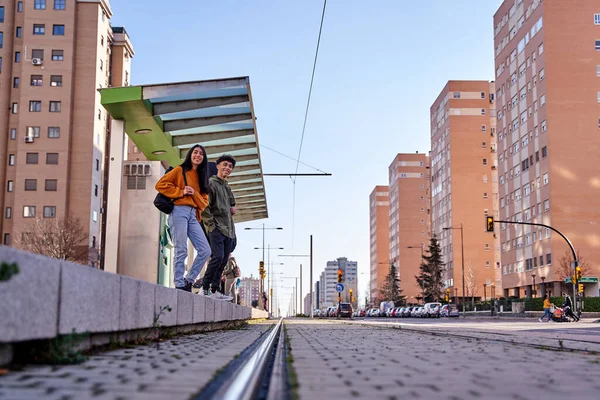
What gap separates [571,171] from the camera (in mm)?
69438

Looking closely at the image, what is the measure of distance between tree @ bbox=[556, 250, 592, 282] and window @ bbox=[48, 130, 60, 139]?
48398 mm

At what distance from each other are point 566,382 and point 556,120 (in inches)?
2768

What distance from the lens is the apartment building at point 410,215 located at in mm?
154750

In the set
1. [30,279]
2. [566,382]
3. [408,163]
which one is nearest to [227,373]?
[30,279]

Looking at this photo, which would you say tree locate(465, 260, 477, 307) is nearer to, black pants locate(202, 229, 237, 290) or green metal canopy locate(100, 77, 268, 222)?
green metal canopy locate(100, 77, 268, 222)

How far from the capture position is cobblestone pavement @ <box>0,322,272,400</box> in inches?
129

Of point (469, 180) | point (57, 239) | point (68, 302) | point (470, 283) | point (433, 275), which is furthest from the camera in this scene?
point (469, 180)

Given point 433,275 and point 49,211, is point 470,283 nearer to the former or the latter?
point 433,275

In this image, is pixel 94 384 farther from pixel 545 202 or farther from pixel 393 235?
pixel 393 235

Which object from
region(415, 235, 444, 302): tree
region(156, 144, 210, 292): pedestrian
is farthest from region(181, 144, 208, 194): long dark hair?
region(415, 235, 444, 302): tree

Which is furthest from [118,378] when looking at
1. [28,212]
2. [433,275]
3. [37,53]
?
[433,275]

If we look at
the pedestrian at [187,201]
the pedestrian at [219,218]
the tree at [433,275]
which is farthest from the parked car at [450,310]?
the pedestrian at [187,201]

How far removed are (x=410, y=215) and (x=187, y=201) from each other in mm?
148495

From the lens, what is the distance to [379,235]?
188 m
